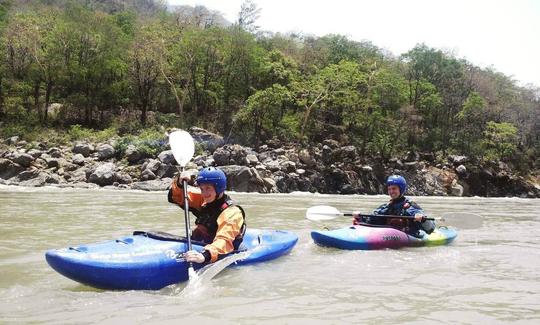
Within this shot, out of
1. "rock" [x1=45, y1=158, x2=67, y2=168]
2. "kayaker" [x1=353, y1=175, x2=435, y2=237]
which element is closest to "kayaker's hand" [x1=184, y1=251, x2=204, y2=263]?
"kayaker" [x1=353, y1=175, x2=435, y2=237]

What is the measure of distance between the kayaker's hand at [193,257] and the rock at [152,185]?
46.9 ft

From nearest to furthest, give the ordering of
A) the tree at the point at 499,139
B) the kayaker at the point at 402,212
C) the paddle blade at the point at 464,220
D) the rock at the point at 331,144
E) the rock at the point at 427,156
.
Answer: the kayaker at the point at 402,212 < the paddle blade at the point at 464,220 < the rock at the point at 331,144 < the rock at the point at 427,156 < the tree at the point at 499,139

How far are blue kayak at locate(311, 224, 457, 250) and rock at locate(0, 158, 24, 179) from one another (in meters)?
15.8

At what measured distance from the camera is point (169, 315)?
130 inches

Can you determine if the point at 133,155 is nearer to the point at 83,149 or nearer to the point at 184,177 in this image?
the point at 83,149

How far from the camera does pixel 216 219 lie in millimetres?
4699

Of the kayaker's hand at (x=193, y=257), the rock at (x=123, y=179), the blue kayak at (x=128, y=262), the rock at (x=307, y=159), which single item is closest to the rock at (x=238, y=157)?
the rock at (x=307, y=159)

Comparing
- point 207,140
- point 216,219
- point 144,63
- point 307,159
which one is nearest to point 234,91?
point 144,63

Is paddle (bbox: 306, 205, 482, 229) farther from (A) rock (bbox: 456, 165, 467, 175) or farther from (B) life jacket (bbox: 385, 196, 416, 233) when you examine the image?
(A) rock (bbox: 456, 165, 467, 175)

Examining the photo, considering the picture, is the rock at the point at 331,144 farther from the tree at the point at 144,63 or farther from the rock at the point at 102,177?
the rock at the point at 102,177

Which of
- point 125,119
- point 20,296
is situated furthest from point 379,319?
point 125,119

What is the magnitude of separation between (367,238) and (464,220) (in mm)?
1831

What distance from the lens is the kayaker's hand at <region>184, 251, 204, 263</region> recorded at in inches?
158

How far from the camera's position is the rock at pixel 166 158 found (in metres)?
19.9
